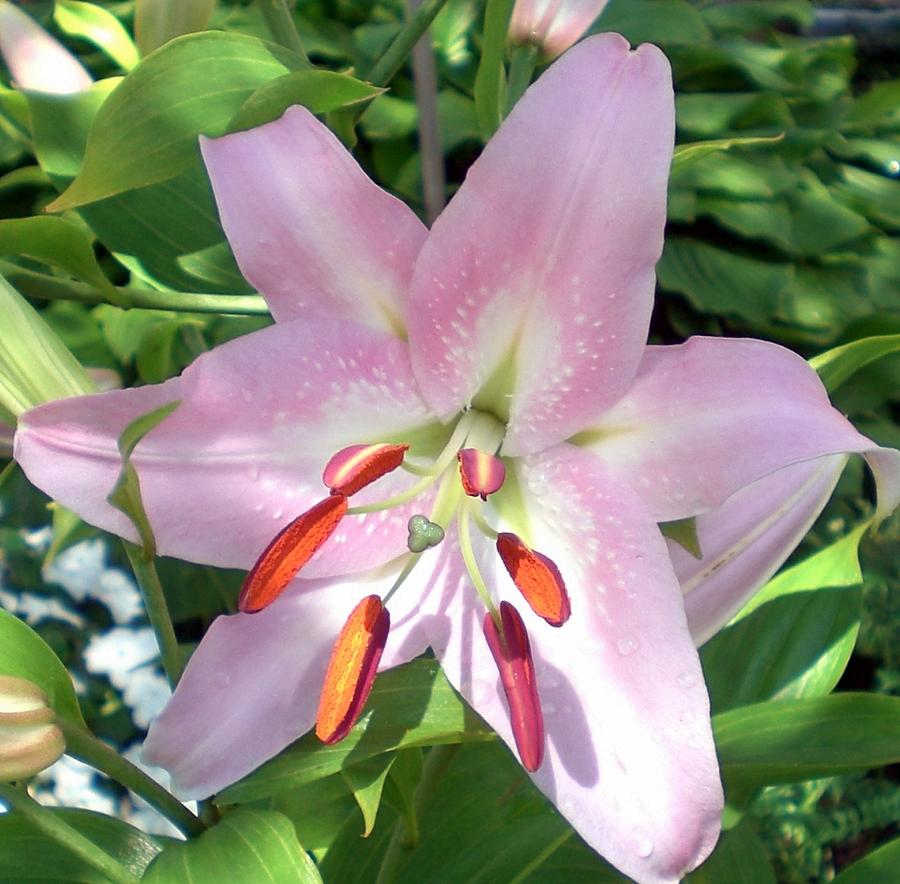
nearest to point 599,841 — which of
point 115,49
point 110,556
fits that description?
point 115,49

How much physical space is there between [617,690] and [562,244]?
175mm

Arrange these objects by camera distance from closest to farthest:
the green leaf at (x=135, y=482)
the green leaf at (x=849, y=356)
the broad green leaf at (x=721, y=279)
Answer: the green leaf at (x=135, y=482)
the green leaf at (x=849, y=356)
the broad green leaf at (x=721, y=279)

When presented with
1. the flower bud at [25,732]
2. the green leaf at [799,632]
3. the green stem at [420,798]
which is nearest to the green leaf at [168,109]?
the flower bud at [25,732]

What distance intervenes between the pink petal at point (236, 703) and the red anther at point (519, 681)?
8cm

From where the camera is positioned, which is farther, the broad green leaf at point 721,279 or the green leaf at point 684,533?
the broad green leaf at point 721,279

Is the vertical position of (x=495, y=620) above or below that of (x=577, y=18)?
Result: below

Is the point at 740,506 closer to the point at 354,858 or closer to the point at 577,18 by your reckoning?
the point at 577,18

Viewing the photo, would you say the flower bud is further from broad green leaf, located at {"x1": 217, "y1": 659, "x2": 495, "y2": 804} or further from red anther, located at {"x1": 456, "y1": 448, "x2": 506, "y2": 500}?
red anther, located at {"x1": 456, "y1": 448, "x2": 506, "y2": 500}

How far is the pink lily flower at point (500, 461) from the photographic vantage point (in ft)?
1.19

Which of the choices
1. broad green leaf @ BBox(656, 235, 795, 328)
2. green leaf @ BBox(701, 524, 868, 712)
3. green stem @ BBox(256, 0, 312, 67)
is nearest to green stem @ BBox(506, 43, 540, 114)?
green stem @ BBox(256, 0, 312, 67)

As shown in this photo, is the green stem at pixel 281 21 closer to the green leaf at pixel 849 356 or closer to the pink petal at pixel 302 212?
the pink petal at pixel 302 212

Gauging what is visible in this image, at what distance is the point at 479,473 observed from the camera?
42 centimetres

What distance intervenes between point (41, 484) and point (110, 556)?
140cm

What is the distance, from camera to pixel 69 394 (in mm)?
423
